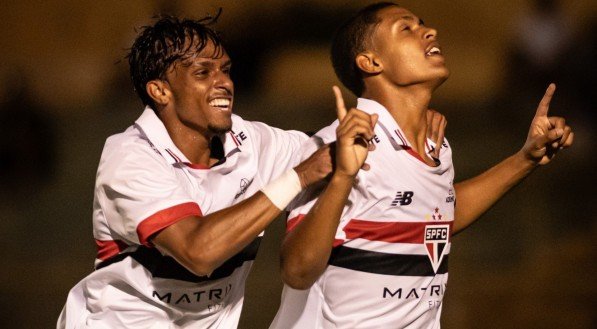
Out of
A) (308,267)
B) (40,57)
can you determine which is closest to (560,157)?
(40,57)

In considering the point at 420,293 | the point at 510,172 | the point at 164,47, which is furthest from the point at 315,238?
the point at 510,172

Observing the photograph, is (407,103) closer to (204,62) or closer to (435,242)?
(435,242)

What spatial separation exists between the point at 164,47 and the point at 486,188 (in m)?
0.92

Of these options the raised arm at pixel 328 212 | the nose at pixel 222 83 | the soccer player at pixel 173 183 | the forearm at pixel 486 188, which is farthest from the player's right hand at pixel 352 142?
the forearm at pixel 486 188

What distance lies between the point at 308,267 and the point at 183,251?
272mm

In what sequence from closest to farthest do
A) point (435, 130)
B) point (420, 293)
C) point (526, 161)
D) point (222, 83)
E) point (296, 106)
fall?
point (420, 293) → point (222, 83) → point (435, 130) → point (526, 161) → point (296, 106)

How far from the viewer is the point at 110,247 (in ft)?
8.35

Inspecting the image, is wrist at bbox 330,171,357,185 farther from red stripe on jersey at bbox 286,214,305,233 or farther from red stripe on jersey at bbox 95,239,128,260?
red stripe on jersey at bbox 95,239,128,260

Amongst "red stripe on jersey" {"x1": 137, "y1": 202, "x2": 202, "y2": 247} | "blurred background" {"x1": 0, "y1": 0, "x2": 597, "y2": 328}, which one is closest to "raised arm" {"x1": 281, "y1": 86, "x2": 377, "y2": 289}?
"red stripe on jersey" {"x1": 137, "y1": 202, "x2": 202, "y2": 247}

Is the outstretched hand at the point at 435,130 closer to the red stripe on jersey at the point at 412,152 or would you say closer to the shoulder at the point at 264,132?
the red stripe on jersey at the point at 412,152

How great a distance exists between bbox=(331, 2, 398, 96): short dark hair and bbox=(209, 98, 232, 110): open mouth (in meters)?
0.32

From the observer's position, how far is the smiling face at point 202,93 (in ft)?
8.34

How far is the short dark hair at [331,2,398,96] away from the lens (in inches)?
103

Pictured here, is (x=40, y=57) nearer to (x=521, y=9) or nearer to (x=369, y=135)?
(x=521, y=9)
